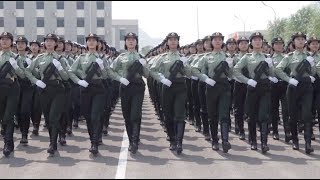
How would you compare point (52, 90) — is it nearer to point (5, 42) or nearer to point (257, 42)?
point (5, 42)

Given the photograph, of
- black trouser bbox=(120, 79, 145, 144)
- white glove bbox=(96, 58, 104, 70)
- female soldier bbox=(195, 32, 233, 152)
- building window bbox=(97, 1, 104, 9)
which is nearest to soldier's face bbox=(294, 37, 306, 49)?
female soldier bbox=(195, 32, 233, 152)

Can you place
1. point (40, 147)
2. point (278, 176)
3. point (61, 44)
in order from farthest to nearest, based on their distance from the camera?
point (61, 44), point (40, 147), point (278, 176)

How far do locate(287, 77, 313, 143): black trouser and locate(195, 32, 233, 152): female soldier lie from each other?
1212 mm

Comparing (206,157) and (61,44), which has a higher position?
(61,44)

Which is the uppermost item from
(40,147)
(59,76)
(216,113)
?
(59,76)

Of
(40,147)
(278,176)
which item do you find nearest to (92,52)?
(40,147)

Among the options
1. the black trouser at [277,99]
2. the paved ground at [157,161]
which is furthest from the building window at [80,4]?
the black trouser at [277,99]

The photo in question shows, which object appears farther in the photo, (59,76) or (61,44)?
(61,44)

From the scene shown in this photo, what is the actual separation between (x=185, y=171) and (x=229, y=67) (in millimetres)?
2690

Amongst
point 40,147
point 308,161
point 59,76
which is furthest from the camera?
point 40,147

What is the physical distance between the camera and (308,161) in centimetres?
872

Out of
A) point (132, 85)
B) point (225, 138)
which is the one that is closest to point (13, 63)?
point (132, 85)

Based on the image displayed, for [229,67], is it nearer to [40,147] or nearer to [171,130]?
[171,130]

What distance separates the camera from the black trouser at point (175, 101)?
9.69 meters
